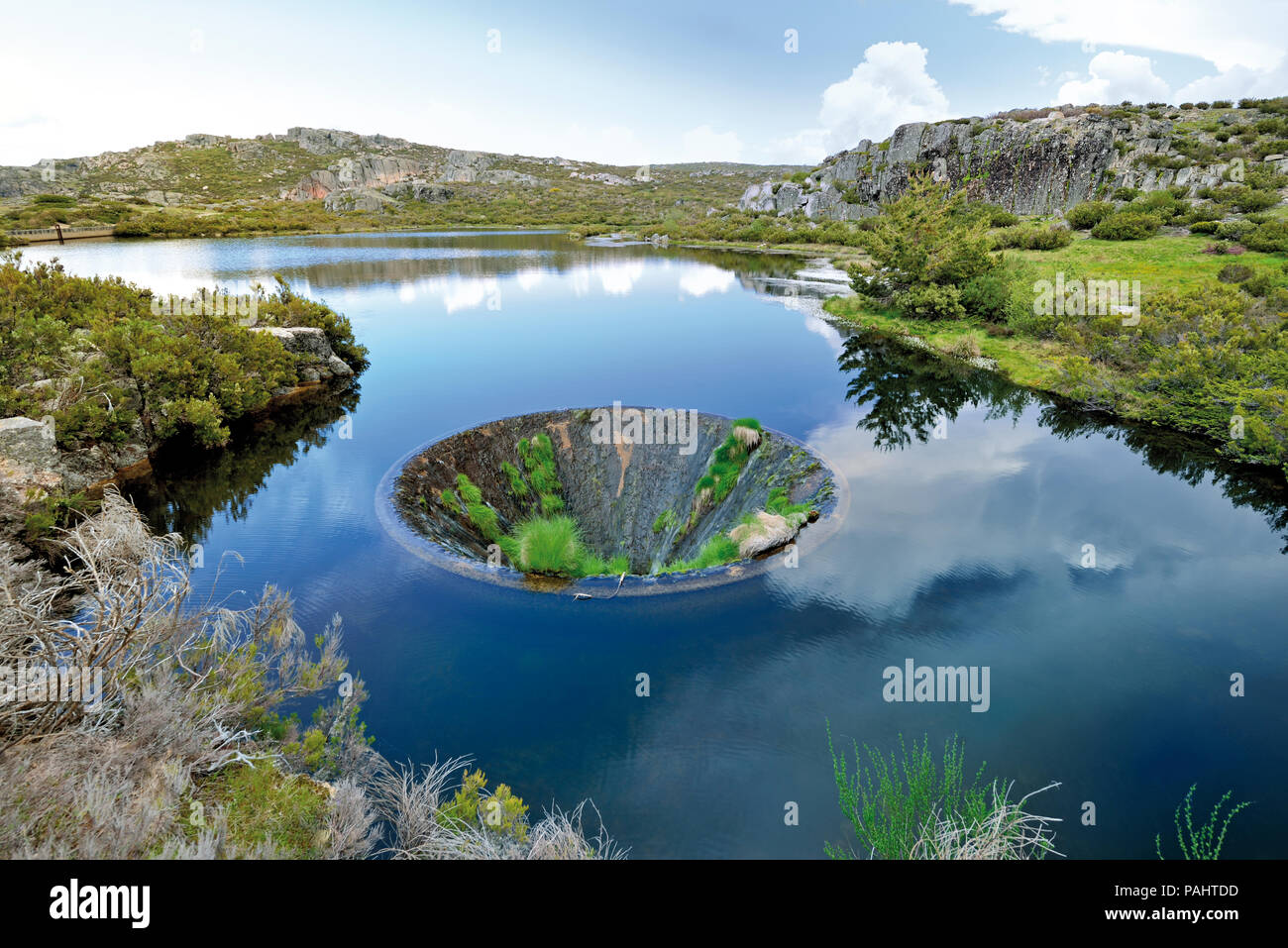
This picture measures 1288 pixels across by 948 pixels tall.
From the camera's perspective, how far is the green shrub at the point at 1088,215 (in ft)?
152

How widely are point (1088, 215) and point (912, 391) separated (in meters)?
32.4

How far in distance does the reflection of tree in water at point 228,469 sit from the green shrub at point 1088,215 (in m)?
53.4

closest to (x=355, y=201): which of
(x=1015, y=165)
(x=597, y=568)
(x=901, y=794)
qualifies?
(x=1015, y=165)

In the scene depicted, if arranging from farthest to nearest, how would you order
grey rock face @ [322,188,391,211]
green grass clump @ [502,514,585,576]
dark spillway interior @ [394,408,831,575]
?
1. grey rock face @ [322,188,391,211]
2. dark spillway interior @ [394,408,831,575]
3. green grass clump @ [502,514,585,576]

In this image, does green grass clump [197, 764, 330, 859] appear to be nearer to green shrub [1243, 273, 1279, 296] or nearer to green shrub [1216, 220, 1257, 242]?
green shrub [1243, 273, 1279, 296]

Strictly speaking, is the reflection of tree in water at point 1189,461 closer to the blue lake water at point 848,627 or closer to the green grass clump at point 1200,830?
the blue lake water at point 848,627

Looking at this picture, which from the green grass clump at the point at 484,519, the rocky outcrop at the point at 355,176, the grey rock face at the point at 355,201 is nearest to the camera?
the green grass clump at the point at 484,519

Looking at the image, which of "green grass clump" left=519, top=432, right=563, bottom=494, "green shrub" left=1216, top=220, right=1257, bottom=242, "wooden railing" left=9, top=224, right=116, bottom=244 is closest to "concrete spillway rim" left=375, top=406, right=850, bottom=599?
"green grass clump" left=519, top=432, right=563, bottom=494

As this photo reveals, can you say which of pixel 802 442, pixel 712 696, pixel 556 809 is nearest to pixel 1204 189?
pixel 802 442

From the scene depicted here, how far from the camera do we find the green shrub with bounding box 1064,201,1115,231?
1822 inches

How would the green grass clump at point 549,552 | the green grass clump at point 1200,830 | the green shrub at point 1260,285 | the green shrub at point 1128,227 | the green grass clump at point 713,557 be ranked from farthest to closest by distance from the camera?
the green shrub at point 1128,227 → the green shrub at point 1260,285 → the green grass clump at point 713,557 → the green grass clump at point 549,552 → the green grass clump at point 1200,830

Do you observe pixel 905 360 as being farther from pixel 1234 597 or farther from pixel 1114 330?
pixel 1234 597

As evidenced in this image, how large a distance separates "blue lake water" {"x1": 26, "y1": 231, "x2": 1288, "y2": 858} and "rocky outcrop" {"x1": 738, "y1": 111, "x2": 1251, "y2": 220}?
51.9 metres

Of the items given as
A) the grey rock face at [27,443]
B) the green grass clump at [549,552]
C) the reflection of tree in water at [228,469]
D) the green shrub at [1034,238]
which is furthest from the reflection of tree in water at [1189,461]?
the grey rock face at [27,443]
